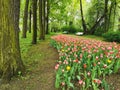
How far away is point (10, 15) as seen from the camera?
212 inches

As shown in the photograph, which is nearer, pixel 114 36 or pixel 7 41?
pixel 7 41

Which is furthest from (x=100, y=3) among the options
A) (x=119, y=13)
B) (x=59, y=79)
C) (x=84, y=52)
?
(x=59, y=79)

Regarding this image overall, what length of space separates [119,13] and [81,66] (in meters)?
29.8

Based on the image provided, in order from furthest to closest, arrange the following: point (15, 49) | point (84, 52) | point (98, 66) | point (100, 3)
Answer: point (100, 3) < point (84, 52) < point (15, 49) < point (98, 66)

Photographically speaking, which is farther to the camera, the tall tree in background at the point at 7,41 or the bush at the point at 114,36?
the bush at the point at 114,36

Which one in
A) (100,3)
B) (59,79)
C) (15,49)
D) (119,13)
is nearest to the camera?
(59,79)

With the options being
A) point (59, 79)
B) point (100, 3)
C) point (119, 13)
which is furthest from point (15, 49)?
point (119, 13)

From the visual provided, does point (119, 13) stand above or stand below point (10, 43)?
above

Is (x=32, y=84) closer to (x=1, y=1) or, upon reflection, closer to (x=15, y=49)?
(x=15, y=49)

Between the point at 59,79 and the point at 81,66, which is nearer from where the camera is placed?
the point at 59,79

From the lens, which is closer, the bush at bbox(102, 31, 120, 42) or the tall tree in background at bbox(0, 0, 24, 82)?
the tall tree in background at bbox(0, 0, 24, 82)

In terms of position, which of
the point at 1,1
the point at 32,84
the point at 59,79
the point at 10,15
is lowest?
the point at 32,84

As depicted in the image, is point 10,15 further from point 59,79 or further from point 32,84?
point 59,79

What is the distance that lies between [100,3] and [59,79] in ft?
87.8
